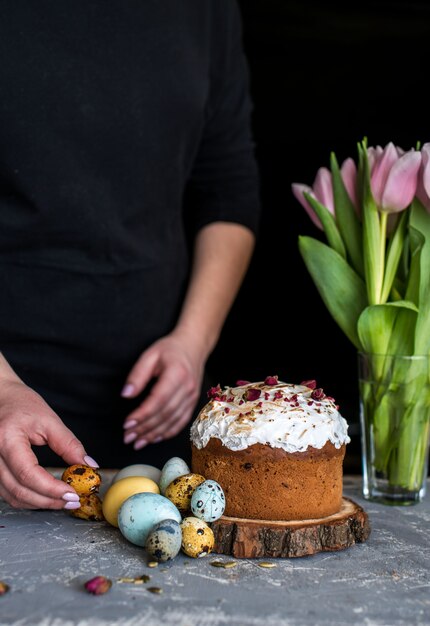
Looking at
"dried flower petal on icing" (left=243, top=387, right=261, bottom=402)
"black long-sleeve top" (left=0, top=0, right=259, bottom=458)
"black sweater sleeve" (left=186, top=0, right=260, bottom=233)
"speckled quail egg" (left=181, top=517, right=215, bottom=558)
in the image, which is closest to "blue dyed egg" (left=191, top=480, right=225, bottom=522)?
"speckled quail egg" (left=181, top=517, right=215, bottom=558)

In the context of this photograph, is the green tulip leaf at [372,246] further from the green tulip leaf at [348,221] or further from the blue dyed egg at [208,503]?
the blue dyed egg at [208,503]

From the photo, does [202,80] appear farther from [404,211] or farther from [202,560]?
[202,560]

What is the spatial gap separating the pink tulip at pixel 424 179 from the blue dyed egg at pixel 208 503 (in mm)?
486

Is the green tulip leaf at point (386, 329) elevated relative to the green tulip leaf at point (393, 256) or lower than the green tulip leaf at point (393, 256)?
lower

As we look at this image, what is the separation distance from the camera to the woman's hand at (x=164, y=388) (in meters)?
1.43

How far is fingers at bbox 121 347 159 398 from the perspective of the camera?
1419 mm

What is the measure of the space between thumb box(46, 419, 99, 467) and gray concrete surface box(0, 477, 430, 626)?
3.2 inches

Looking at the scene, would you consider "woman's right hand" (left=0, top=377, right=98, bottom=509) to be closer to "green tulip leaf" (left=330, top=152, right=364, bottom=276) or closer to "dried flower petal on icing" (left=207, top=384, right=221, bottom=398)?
Result: "dried flower petal on icing" (left=207, top=384, right=221, bottom=398)

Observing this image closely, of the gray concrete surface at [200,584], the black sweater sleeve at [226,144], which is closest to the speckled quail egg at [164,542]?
the gray concrete surface at [200,584]

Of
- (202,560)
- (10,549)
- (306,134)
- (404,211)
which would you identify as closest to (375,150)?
(404,211)

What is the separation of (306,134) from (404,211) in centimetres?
121

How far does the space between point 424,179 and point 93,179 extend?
60 cm

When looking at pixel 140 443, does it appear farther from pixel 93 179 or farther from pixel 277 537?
pixel 277 537

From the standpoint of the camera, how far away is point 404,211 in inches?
47.4
